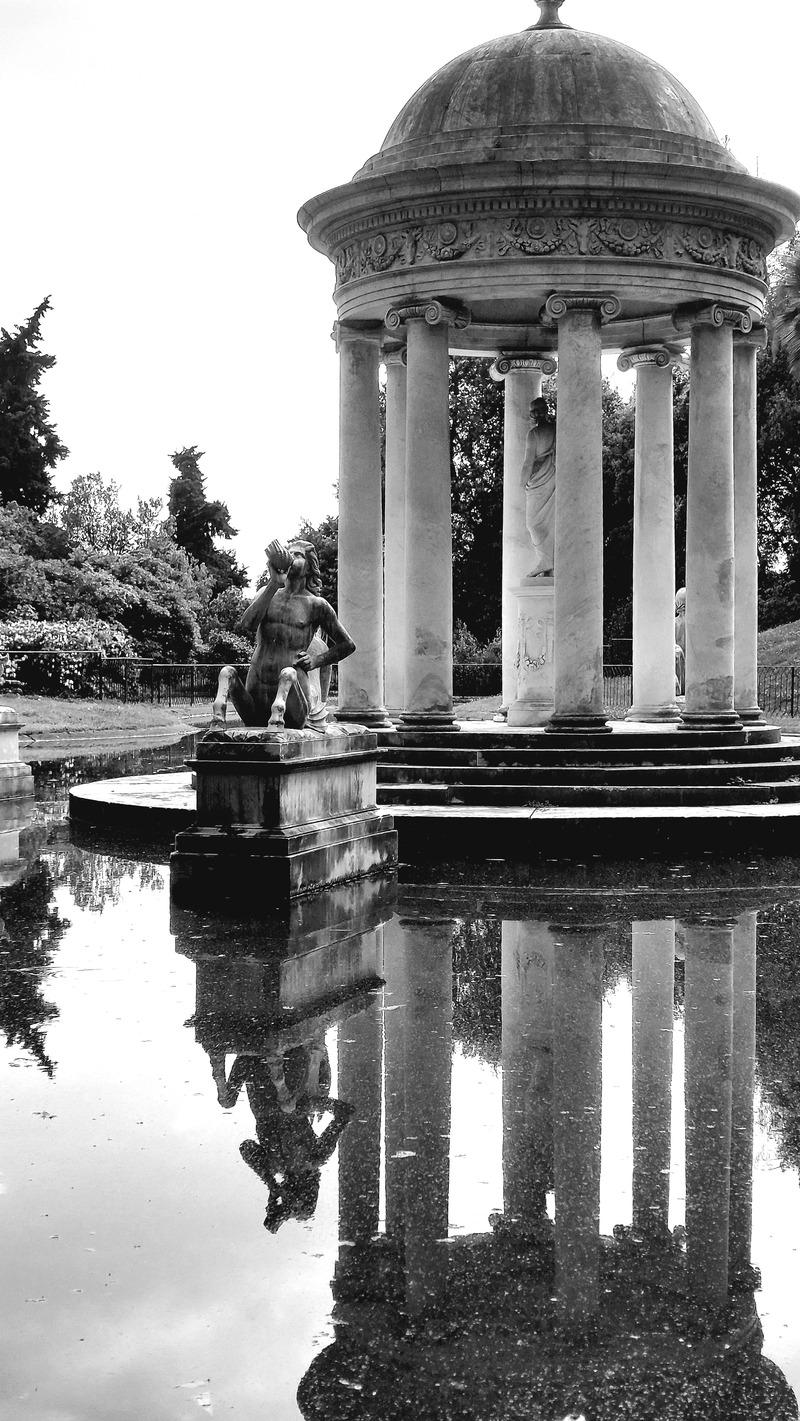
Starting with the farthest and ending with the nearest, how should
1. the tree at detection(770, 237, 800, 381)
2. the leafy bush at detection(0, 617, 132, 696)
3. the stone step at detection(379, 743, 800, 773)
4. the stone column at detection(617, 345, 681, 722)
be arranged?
the leafy bush at detection(0, 617, 132, 696)
the tree at detection(770, 237, 800, 381)
the stone column at detection(617, 345, 681, 722)
the stone step at detection(379, 743, 800, 773)

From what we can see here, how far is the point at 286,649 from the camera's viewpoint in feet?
46.6

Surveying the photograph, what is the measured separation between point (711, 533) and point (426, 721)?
14.8 feet

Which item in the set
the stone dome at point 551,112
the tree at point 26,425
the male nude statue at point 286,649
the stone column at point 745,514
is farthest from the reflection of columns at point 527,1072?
the tree at point 26,425

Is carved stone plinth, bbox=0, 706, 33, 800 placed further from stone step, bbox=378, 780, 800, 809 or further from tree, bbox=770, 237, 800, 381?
tree, bbox=770, 237, 800, 381

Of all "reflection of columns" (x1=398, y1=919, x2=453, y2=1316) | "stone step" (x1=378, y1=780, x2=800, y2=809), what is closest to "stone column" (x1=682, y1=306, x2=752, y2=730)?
"stone step" (x1=378, y1=780, x2=800, y2=809)

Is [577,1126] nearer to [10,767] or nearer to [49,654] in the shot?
[10,767]

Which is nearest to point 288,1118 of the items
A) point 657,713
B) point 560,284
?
point 560,284

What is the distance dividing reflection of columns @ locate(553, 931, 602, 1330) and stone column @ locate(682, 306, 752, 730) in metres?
10.1

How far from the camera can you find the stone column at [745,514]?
2219cm

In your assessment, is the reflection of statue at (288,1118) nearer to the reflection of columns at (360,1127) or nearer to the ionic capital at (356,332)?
the reflection of columns at (360,1127)

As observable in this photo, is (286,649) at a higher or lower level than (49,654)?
lower

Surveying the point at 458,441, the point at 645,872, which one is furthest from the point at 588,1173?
the point at 458,441

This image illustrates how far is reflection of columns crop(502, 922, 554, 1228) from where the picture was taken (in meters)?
6.04

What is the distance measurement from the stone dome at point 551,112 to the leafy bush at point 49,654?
94.9ft
